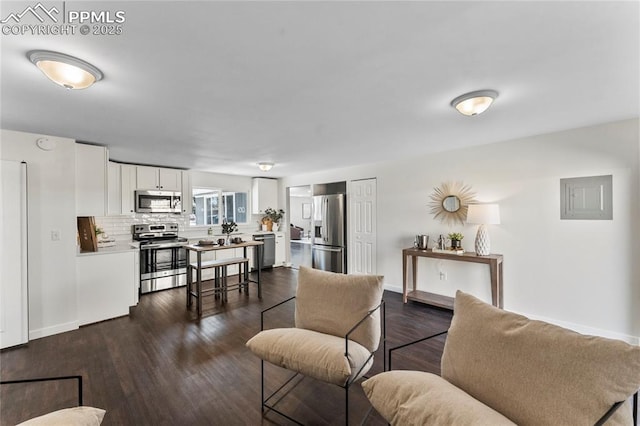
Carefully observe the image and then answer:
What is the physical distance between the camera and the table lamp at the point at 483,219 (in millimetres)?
3371

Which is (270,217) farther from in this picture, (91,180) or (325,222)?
(91,180)

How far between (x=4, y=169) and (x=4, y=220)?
518 millimetres

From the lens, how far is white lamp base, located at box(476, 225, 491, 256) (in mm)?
3506

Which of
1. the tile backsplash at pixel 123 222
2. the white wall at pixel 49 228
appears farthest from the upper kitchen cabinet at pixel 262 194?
the white wall at pixel 49 228

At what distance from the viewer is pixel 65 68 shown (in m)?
1.60

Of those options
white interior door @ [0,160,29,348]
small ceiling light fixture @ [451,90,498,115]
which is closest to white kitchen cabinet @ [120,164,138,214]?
white interior door @ [0,160,29,348]

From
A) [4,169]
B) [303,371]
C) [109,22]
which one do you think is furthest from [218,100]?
[4,169]

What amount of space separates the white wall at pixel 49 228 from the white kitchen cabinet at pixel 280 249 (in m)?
3.96

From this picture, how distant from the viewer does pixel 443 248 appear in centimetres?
397

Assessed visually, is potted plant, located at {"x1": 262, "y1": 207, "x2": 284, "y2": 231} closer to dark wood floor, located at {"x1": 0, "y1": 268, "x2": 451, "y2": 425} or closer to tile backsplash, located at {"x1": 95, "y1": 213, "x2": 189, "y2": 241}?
tile backsplash, located at {"x1": 95, "y1": 213, "x2": 189, "y2": 241}

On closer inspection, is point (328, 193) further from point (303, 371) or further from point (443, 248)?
point (303, 371)

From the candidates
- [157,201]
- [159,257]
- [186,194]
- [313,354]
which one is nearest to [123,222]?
[157,201]

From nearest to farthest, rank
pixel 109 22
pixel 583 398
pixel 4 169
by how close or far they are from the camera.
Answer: pixel 583 398 < pixel 109 22 < pixel 4 169

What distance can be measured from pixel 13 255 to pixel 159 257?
2.07 metres
